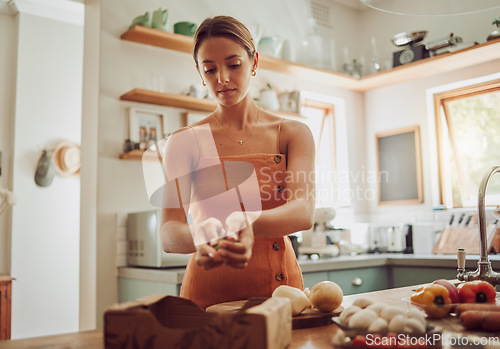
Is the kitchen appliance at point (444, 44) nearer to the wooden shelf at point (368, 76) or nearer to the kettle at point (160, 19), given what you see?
the wooden shelf at point (368, 76)

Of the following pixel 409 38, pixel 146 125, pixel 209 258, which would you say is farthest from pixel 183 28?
pixel 209 258

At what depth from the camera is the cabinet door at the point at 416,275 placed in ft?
9.97

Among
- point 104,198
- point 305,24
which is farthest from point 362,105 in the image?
point 104,198

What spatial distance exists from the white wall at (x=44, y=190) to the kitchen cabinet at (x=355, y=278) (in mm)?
2521

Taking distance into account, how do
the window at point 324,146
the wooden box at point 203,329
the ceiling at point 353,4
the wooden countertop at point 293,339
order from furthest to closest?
the ceiling at point 353,4
the window at point 324,146
the wooden countertop at point 293,339
the wooden box at point 203,329

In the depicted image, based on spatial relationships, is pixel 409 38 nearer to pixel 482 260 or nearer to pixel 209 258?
pixel 482 260

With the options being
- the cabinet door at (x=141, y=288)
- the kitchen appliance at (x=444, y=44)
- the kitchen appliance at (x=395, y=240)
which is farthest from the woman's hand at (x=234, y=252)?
the kitchen appliance at (x=444, y=44)

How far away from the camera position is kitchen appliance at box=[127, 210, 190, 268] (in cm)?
260

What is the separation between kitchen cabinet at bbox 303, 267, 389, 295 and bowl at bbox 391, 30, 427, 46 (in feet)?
6.06

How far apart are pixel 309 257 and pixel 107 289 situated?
4.43ft

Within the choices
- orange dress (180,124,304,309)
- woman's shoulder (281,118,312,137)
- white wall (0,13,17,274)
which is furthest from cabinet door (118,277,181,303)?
white wall (0,13,17,274)

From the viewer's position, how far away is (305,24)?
14.1 feet

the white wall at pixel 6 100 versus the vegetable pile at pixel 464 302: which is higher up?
the white wall at pixel 6 100

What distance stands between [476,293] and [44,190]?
4.01 metres
